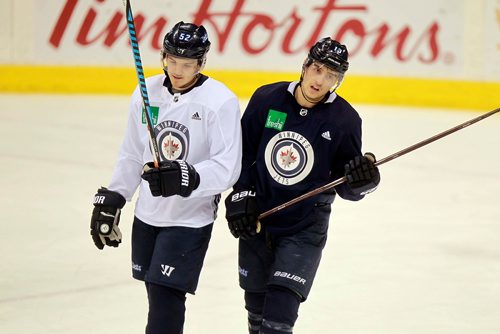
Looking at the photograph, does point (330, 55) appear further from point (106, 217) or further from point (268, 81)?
point (268, 81)

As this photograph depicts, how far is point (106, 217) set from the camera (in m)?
3.51

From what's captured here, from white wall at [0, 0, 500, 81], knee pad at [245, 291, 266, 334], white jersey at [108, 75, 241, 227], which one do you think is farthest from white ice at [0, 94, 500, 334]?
white wall at [0, 0, 500, 81]

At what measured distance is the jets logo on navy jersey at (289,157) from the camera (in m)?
3.53

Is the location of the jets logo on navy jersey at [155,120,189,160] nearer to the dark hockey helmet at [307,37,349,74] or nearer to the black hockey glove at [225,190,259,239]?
the black hockey glove at [225,190,259,239]

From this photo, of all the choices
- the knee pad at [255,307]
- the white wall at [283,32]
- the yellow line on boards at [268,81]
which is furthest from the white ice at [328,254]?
the white wall at [283,32]

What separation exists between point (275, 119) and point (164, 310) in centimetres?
73

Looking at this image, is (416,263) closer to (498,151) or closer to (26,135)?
(498,151)

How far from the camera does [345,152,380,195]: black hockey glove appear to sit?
3.43m

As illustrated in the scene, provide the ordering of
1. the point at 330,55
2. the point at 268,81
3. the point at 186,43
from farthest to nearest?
1. the point at 268,81
2. the point at 330,55
3. the point at 186,43

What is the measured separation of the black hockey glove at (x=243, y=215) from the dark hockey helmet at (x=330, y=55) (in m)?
0.50

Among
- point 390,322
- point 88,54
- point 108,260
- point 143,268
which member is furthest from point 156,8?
point 143,268

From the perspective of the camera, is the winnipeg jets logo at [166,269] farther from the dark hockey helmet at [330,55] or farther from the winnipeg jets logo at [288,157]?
the dark hockey helmet at [330,55]

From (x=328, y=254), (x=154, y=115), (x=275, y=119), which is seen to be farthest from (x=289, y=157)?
(x=328, y=254)

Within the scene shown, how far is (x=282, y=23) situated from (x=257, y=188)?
6.91 meters
